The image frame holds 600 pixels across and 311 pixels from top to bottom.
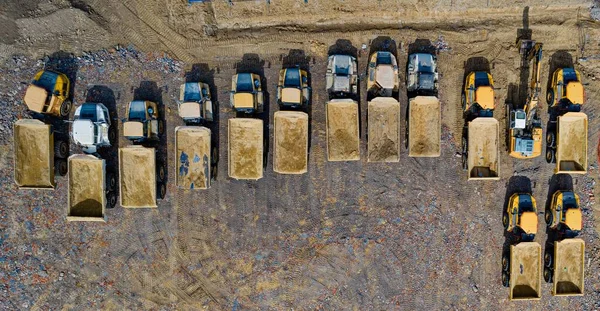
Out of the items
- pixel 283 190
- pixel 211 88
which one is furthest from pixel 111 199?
pixel 283 190

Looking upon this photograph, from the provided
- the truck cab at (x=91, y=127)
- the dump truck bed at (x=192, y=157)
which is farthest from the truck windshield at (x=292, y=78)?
the truck cab at (x=91, y=127)

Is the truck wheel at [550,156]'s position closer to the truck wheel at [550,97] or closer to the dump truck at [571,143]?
the dump truck at [571,143]

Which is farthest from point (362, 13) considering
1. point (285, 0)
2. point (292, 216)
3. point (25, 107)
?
point (25, 107)

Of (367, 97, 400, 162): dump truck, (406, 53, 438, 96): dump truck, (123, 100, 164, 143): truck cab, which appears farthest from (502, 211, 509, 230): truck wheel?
(123, 100, 164, 143): truck cab

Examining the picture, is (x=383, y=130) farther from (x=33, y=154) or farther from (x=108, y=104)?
(x=33, y=154)

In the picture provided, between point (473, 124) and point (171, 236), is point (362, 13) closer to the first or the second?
point (473, 124)

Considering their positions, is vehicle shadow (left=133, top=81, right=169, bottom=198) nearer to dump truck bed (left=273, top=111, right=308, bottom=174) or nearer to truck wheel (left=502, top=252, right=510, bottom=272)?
dump truck bed (left=273, top=111, right=308, bottom=174)
